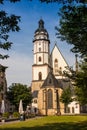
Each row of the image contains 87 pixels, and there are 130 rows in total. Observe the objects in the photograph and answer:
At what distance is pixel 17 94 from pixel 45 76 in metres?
49.6

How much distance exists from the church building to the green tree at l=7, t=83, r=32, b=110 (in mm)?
26021

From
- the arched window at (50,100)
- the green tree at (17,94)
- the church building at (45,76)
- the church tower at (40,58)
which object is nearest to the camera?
the green tree at (17,94)

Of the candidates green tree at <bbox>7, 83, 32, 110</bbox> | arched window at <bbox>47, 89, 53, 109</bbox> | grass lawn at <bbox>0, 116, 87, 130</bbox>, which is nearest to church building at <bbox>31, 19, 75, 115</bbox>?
arched window at <bbox>47, 89, 53, 109</bbox>

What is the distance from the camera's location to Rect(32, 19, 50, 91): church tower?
451 feet

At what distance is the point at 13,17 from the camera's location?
790 inches

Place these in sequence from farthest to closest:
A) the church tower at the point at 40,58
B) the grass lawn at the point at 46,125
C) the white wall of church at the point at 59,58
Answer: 1. the white wall of church at the point at 59,58
2. the church tower at the point at 40,58
3. the grass lawn at the point at 46,125

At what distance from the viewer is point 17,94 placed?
8950cm

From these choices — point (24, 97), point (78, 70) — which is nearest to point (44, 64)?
point (24, 97)

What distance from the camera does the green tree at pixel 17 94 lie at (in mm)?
88625

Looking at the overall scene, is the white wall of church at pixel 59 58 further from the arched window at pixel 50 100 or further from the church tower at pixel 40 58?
the arched window at pixel 50 100

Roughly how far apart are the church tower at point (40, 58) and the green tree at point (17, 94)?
1763 inches

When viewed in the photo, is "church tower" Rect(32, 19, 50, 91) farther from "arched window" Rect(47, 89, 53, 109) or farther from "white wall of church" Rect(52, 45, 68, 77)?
"arched window" Rect(47, 89, 53, 109)

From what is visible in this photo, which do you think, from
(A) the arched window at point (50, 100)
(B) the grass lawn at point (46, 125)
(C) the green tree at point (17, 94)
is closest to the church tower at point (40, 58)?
(A) the arched window at point (50, 100)

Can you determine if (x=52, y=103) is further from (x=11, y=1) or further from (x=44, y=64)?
(x=11, y=1)
